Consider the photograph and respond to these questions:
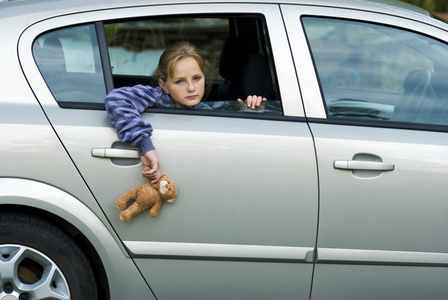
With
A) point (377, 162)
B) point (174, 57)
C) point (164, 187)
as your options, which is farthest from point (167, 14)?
point (377, 162)

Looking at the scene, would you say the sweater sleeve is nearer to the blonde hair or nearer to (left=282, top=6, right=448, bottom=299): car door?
the blonde hair

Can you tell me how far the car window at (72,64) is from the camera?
3.15m

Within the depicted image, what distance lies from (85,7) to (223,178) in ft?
3.06

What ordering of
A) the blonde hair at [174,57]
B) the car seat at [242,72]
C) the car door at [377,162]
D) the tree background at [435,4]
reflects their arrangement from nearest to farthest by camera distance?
the car door at [377,162] < the blonde hair at [174,57] < the car seat at [242,72] < the tree background at [435,4]

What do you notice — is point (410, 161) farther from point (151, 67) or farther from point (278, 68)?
point (151, 67)

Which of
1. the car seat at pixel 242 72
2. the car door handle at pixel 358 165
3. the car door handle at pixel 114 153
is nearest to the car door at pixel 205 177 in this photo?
the car door handle at pixel 114 153

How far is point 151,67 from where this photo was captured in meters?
8.37

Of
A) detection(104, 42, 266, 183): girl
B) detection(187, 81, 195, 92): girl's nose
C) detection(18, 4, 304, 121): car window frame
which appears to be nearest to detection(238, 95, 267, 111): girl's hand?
detection(104, 42, 266, 183): girl

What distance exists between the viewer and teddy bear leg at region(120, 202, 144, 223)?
307 centimetres

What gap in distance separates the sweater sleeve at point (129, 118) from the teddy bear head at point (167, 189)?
0.14m

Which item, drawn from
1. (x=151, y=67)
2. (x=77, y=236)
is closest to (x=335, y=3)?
(x=77, y=236)

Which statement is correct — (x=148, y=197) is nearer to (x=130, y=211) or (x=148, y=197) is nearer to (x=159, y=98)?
(x=130, y=211)

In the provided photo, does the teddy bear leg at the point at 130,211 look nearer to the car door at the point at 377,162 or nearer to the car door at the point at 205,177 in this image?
the car door at the point at 205,177

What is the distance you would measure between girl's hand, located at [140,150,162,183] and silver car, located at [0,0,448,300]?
0.04 metres
